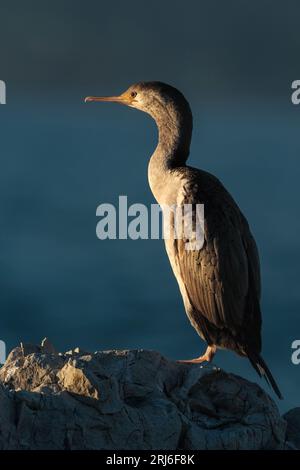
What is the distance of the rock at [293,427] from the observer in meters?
15.9

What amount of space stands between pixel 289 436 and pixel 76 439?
3.55 m

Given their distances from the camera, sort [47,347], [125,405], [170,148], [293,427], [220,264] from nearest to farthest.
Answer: [125,405] < [47,347] < [220,264] < [293,427] < [170,148]

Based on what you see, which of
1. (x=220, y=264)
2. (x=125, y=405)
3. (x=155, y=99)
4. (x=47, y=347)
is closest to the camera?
(x=125, y=405)

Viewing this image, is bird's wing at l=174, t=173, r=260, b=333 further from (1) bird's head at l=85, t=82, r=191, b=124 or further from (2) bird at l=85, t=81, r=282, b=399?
(1) bird's head at l=85, t=82, r=191, b=124

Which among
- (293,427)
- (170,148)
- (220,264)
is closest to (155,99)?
(170,148)

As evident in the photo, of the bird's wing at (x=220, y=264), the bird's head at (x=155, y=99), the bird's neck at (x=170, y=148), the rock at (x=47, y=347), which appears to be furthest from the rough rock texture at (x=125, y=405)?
the bird's head at (x=155, y=99)

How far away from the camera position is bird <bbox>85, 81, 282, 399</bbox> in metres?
16.1

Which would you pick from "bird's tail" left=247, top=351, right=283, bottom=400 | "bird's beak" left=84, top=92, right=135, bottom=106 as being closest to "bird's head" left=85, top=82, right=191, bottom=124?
"bird's beak" left=84, top=92, right=135, bottom=106

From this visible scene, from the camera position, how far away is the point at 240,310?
53.0 ft

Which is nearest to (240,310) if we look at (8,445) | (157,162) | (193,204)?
(193,204)

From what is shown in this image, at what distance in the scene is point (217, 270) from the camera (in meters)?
16.1

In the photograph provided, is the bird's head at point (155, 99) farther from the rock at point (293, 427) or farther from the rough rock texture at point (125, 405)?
the rock at point (293, 427)

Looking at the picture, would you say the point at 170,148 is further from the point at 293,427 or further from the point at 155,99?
the point at 293,427

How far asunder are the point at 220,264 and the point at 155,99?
294 cm
